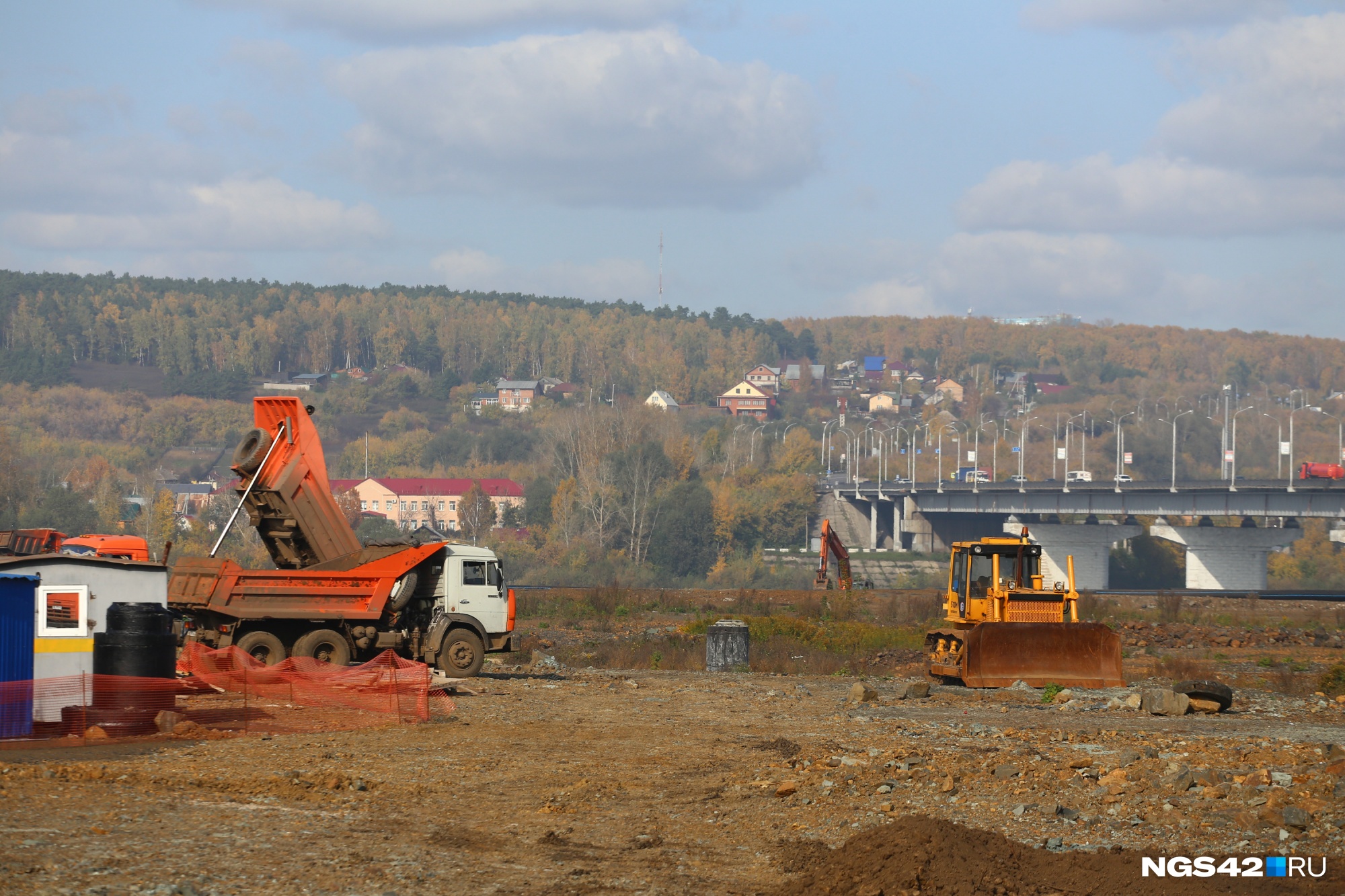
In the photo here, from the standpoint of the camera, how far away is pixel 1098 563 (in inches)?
3809

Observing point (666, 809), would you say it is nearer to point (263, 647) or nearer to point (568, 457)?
point (263, 647)

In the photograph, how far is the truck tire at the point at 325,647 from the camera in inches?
933

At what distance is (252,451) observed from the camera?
24.7 m

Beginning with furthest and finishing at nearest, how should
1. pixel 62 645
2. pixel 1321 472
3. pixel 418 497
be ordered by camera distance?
pixel 418 497
pixel 1321 472
pixel 62 645

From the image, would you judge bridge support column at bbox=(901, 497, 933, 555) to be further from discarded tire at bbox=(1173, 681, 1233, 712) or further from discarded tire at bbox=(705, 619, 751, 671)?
discarded tire at bbox=(1173, 681, 1233, 712)

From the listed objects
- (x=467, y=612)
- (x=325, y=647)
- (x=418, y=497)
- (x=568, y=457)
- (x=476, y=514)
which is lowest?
(x=325, y=647)

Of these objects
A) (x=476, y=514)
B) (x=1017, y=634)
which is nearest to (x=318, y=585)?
(x=1017, y=634)

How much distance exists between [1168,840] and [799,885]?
10.8ft

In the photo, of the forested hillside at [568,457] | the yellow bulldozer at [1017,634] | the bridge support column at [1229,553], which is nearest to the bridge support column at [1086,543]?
the bridge support column at [1229,553]

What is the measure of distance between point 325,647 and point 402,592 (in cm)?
169

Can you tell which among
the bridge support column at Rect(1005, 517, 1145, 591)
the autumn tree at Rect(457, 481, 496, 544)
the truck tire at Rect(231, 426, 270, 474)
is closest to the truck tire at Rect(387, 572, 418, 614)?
the truck tire at Rect(231, 426, 270, 474)

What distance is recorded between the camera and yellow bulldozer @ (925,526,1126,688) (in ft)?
76.9

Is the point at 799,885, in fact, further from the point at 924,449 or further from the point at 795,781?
the point at 924,449

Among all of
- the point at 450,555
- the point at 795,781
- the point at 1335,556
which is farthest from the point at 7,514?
the point at 1335,556
